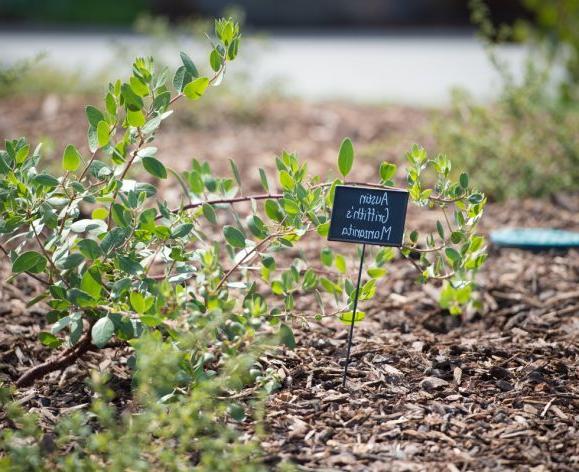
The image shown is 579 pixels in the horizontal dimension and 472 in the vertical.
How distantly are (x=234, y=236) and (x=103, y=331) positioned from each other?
50 cm

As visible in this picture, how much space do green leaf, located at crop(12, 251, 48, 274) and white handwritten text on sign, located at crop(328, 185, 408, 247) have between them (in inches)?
36.4

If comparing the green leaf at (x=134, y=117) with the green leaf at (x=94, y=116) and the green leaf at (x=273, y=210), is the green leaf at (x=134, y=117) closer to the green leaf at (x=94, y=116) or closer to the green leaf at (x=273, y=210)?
the green leaf at (x=94, y=116)

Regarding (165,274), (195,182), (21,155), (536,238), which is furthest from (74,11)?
(165,274)

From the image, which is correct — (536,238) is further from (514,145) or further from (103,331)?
(103,331)

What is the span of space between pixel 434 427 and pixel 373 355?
0.49 meters

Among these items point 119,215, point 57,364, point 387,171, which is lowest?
point 57,364

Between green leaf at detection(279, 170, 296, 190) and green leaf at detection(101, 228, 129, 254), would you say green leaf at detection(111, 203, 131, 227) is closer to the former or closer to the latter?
green leaf at detection(101, 228, 129, 254)

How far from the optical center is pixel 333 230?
2.69 meters

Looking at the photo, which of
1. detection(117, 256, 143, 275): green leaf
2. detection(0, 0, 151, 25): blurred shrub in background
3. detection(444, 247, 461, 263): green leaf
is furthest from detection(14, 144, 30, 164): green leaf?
detection(0, 0, 151, 25): blurred shrub in background

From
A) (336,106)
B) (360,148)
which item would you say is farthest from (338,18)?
(360,148)

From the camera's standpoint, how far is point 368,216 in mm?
2688

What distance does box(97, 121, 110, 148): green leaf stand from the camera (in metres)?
2.59

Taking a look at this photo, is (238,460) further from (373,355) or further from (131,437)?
(373,355)

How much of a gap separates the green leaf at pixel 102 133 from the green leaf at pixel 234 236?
0.47m
